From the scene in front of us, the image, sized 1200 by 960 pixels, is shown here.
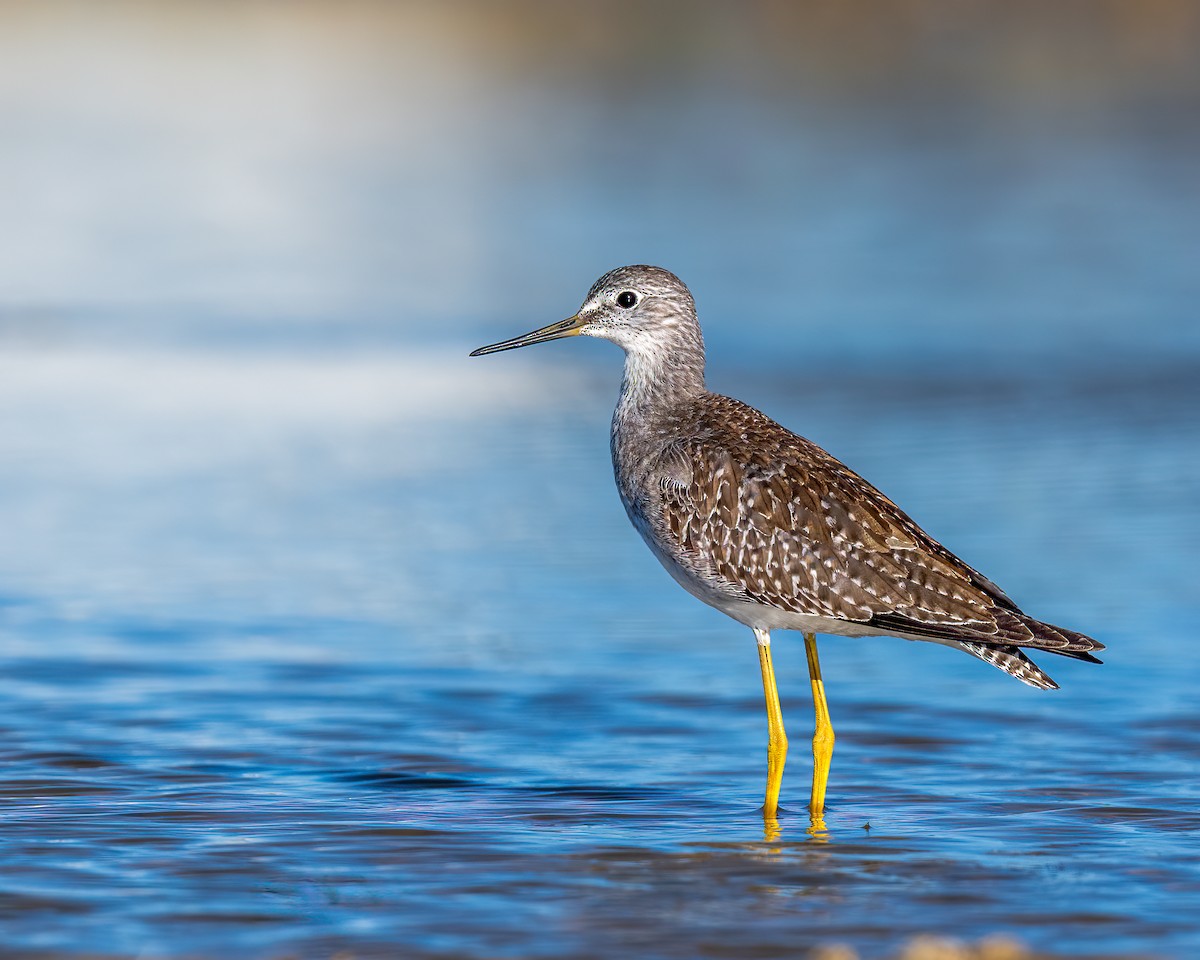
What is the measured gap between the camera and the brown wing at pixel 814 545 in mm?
7891

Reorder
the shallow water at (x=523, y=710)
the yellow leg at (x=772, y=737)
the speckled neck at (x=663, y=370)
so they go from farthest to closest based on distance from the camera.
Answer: the speckled neck at (x=663, y=370) → the yellow leg at (x=772, y=737) → the shallow water at (x=523, y=710)

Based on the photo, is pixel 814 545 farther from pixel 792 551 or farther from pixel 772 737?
pixel 772 737

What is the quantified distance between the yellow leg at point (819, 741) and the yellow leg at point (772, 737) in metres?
0.14

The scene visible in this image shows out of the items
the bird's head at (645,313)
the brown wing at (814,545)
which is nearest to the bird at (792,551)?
the brown wing at (814,545)

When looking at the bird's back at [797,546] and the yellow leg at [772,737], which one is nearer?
the bird's back at [797,546]

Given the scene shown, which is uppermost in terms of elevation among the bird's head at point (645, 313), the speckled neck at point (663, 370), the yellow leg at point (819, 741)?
the bird's head at point (645, 313)

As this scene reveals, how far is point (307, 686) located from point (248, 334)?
1120 centimetres

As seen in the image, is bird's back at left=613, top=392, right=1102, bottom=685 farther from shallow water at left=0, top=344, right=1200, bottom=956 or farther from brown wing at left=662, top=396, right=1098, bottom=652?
shallow water at left=0, top=344, right=1200, bottom=956

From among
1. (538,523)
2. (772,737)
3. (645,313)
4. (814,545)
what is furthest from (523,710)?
(538,523)

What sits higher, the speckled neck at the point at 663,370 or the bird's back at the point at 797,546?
the speckled neck at the point at 663,370

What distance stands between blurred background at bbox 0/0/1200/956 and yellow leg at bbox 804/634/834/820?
0.15 m

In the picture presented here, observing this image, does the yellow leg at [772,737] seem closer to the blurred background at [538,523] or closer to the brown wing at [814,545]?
the blurred background at [538,523]

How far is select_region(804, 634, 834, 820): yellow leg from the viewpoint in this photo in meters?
8.16

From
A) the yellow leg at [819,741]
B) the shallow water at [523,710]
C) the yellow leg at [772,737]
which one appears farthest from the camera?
the yellow leg at [819,741]
